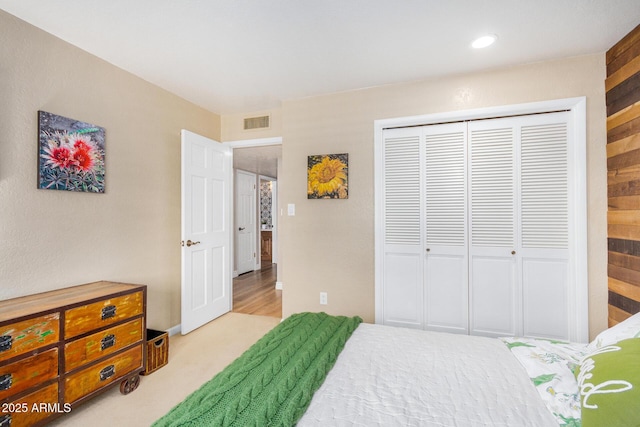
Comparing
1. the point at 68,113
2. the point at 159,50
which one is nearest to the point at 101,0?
the point at 159,50

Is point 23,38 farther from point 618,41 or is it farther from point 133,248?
point 618,41

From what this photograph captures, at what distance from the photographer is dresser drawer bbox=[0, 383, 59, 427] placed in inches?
58.0

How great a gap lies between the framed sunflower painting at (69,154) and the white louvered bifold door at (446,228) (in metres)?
2.77

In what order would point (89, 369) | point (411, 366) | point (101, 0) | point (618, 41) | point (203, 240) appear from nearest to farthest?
point (411, 366) < point (101, 0) < point (89, 369) < point (618, 41) < point (203, 240)

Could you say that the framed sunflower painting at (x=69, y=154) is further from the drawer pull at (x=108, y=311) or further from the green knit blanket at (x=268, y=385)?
the green knit blanket at (x=268, y=385)

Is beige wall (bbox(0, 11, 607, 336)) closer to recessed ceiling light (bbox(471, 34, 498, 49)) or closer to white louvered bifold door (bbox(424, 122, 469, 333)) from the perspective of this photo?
white louvered bifold door (bbox(424, 122, 469, 333))

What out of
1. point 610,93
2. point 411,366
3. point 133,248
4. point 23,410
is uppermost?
point 610,93

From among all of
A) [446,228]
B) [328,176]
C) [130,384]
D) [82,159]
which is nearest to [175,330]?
[130,384]

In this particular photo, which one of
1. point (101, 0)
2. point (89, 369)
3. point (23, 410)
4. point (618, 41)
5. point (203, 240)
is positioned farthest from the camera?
point (203, 240)

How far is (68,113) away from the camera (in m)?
2.16

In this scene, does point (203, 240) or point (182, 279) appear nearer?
point (182, 279)

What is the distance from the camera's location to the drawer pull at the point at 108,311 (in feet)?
6.31

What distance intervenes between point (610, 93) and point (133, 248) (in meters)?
4.04

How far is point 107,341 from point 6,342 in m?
0.54
